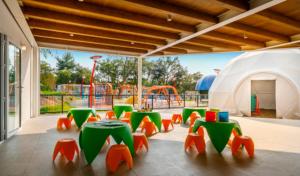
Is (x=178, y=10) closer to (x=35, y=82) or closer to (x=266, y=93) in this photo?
(x=35, y=82)

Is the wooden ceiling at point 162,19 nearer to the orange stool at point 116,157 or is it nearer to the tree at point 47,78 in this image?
the orange stool at point 116,157

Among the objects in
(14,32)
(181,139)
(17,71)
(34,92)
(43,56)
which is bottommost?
(181,139)

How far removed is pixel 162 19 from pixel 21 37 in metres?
4.21

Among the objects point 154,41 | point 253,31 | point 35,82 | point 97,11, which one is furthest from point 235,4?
point 35,82

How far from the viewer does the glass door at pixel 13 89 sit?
5.08 meters

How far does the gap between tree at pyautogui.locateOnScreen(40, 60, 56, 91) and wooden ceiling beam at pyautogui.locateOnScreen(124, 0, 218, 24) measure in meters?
17.7

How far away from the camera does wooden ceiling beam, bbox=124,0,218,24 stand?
408 cm

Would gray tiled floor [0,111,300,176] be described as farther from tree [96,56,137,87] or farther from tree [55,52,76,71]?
tree [55,52,76,71]

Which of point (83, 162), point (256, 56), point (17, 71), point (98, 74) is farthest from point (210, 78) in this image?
point (83, 162)

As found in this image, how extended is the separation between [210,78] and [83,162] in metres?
17.8

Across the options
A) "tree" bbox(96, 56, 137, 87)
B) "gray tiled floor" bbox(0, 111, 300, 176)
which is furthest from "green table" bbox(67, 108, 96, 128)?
"tree" bbox(96, 56, 137, 87)

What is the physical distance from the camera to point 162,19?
5328mm

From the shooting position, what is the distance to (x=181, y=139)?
491 centimetres

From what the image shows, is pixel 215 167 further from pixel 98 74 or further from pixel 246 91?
pixel 98 74
